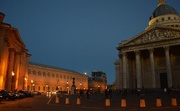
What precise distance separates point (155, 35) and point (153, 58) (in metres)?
6.59

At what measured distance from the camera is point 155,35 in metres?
52.5

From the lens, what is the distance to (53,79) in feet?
319

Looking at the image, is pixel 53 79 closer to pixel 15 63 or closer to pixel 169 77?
pixel 15 63

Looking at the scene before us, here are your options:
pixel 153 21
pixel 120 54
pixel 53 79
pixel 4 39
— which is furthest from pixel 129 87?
pixel 53 79

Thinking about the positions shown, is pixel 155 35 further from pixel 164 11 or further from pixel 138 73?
pixel 164 11

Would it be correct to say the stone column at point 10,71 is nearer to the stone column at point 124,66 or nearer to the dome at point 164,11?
the stone column at point 124,66

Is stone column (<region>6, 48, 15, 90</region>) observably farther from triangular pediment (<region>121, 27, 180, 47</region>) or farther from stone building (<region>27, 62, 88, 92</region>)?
stone building (<region>27, 62, 88, 92</region>)

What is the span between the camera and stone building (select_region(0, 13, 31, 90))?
37.0 meters

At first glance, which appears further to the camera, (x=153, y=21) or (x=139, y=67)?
(x=153, y=21)

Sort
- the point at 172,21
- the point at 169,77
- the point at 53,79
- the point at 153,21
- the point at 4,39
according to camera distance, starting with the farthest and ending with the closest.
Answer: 1. the point at 53,79
2. the point at 153,21
3. the point at 172,21
4. the point at 169,77
5. the point at 4,39

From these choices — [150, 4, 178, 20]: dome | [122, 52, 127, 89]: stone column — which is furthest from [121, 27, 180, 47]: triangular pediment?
[150, 4, 178, 20]: dome

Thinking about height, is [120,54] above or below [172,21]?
below

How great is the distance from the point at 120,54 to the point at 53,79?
48.5m

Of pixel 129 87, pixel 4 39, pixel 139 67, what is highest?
pixel 4 39
